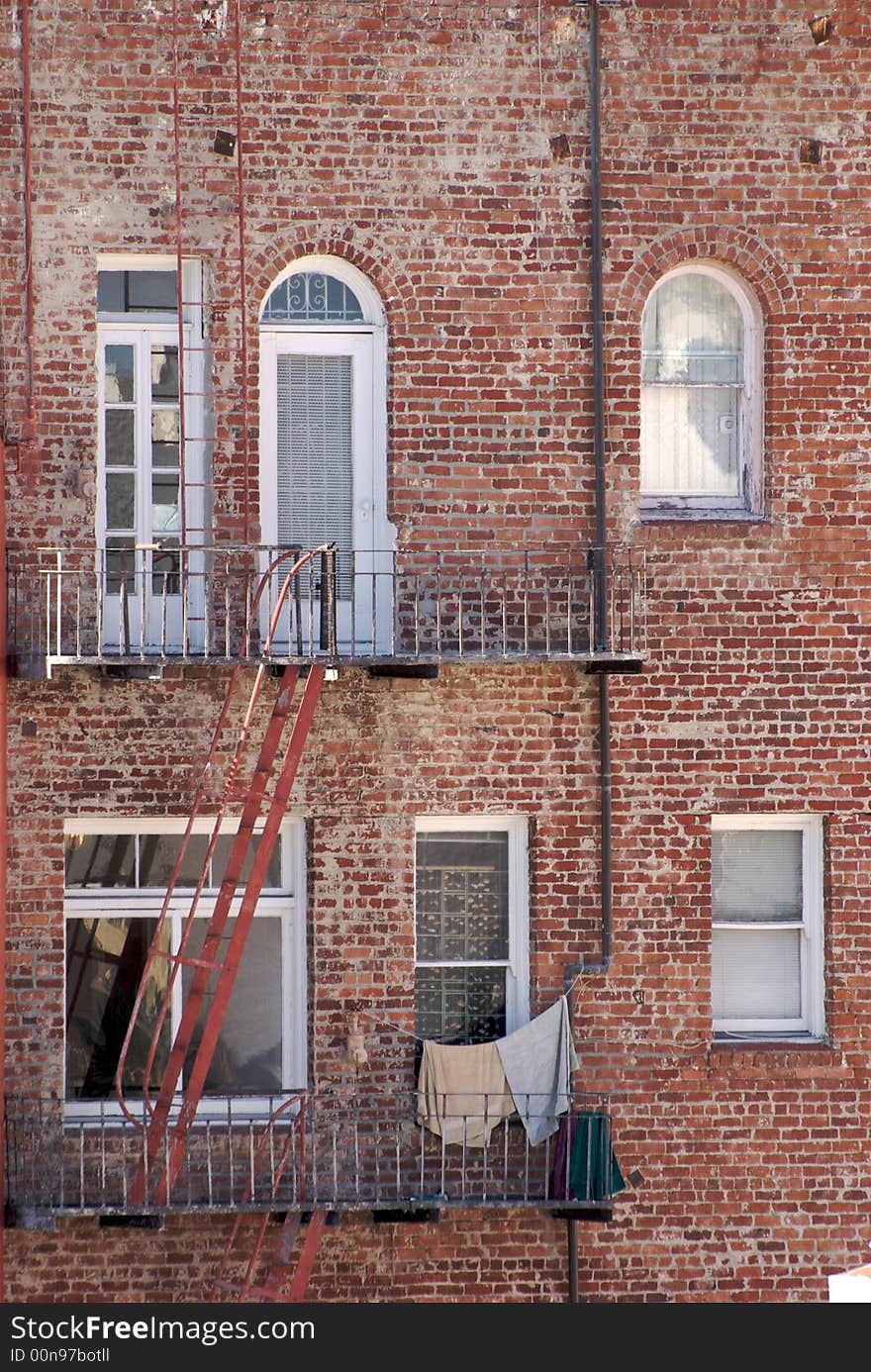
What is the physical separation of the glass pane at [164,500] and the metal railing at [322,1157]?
346cm

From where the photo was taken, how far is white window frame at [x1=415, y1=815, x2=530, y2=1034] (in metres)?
12.0

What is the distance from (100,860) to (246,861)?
0.87 metres

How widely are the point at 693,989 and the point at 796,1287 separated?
6.08 ft

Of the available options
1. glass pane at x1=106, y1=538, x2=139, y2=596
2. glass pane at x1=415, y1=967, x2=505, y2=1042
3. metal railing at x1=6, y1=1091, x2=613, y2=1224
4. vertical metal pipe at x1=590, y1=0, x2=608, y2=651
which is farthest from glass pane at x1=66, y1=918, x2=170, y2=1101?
vertical metal pipe at x1=590, y1=0, x2=608, y2=651

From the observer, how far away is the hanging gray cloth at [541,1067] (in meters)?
11.7

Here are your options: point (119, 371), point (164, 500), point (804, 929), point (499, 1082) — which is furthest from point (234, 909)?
point (804, 929)

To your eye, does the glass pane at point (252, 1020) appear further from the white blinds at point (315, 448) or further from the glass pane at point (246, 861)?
the white blinds at point (315, 448)

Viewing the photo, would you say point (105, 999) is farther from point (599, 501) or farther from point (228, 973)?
point (599, 501)

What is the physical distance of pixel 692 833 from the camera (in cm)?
1200

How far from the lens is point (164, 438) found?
39.6 ft

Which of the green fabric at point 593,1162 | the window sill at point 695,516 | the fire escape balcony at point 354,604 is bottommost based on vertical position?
the green fabric at point 593,1162

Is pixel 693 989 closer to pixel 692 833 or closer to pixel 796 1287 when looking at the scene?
pixel 692 833

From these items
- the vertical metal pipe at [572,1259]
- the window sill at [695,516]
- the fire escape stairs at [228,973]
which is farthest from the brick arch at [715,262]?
the vertical metal pipe at [572,1259]

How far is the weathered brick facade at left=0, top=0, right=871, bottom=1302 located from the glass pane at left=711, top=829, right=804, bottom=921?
10.7 inches
